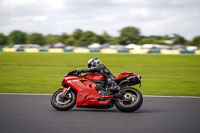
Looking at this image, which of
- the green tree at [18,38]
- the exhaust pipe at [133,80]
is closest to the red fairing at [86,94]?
the exhaust pipe at [133,80]

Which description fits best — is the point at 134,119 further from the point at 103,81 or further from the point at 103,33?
the point at 103,33

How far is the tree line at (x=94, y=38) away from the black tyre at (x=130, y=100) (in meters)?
101

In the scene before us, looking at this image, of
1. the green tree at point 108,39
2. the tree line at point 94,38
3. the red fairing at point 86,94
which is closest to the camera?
the red fairing at point 86,94

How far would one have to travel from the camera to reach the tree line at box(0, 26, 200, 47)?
4395 inches

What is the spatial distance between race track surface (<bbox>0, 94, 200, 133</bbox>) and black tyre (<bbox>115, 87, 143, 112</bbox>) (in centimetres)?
16

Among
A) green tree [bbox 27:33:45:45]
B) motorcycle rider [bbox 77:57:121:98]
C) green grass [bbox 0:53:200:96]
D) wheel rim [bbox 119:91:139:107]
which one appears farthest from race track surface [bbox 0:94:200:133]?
green tree [bbox 27:33:45:45]

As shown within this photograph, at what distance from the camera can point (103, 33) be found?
5404 inches

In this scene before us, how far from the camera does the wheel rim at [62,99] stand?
7.29 m

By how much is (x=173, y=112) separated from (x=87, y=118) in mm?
2147

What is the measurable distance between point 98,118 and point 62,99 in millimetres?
1292

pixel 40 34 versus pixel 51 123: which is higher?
pixel 40 34

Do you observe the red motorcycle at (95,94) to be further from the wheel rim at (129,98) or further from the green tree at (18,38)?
the green tree at (18,38)

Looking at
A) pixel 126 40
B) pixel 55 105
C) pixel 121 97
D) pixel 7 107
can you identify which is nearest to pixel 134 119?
pixel 121 97

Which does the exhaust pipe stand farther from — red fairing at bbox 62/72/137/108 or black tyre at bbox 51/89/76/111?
black tyre at bbox 51/89/76/111
